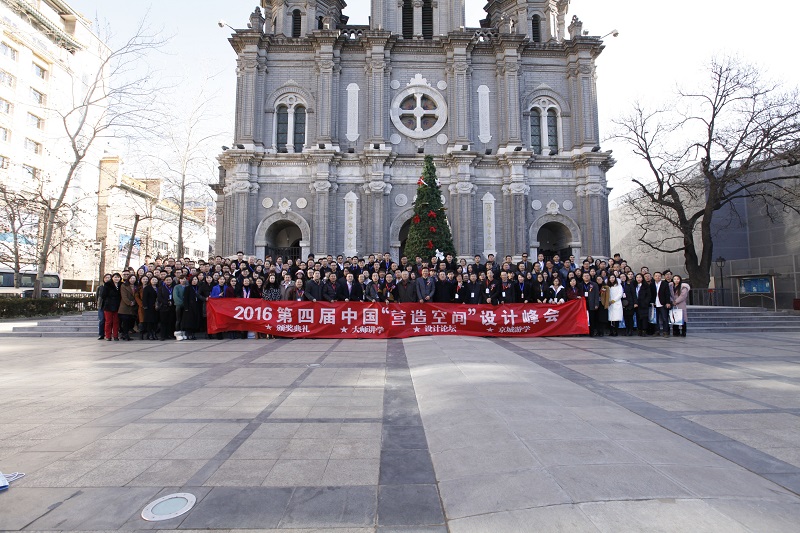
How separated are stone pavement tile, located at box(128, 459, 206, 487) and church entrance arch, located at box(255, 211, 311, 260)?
2289 centimetres

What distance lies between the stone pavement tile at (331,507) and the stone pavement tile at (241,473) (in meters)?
0.43

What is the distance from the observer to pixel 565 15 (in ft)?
103

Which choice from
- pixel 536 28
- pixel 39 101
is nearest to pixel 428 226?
pixel 536 28

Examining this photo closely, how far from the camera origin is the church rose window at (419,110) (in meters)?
28.0

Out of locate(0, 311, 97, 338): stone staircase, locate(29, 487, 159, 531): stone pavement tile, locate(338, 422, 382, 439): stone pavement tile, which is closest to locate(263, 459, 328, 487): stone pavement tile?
locate(338, 422, 382, 439): stone pavement tile

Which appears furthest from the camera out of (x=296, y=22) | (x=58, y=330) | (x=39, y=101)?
(x=39, y=101)

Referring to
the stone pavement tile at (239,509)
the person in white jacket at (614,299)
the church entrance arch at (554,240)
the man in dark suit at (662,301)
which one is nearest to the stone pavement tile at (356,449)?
the stone pavement tile at (239,509)

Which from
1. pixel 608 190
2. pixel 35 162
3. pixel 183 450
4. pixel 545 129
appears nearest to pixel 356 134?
pixel 545 129

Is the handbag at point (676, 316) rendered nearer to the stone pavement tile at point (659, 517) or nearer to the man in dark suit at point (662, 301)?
the man in dark suit at point (662, 301)

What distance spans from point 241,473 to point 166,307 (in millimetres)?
10793

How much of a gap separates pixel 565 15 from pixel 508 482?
35302 millimetres

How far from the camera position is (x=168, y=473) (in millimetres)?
3744

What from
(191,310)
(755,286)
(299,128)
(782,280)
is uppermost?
(299,128)

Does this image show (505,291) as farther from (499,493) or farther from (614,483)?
(499,493)
